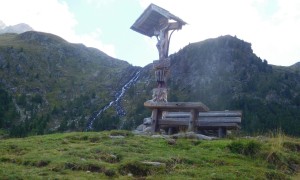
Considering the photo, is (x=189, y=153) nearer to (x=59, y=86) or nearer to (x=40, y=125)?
(x=40, y=125)

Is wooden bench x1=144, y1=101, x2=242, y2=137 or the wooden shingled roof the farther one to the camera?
the wooden shingled roof

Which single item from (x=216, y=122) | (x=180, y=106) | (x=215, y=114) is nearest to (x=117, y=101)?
(x=215, y=114)

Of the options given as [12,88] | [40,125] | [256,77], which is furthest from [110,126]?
[256,77]

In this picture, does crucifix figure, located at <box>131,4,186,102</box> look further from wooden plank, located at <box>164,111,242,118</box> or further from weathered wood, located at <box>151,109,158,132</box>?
weathered wood, located at <box>151,109,158,132</box>

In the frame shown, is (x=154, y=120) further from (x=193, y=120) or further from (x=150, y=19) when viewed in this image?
(x=150, y=19)

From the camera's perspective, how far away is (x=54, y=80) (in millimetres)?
160750

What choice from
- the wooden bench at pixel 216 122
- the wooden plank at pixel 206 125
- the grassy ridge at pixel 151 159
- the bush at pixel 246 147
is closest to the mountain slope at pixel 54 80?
the wooden plank at pixel 206 125

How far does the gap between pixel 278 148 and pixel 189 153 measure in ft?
8.93

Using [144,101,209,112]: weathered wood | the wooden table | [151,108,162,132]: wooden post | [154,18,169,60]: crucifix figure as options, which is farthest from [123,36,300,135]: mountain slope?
[144,101,209,112]: weathered wood

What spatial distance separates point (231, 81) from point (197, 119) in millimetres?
135608

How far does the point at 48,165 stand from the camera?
10039 millimetres

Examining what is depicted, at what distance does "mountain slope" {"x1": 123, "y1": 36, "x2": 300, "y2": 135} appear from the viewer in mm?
131125

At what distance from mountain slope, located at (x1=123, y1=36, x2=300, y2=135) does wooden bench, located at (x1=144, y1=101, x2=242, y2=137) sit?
3972 inches

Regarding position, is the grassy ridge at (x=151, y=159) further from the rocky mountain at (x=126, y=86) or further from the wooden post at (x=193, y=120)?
the rocky mountain at (x=126, y=86)
